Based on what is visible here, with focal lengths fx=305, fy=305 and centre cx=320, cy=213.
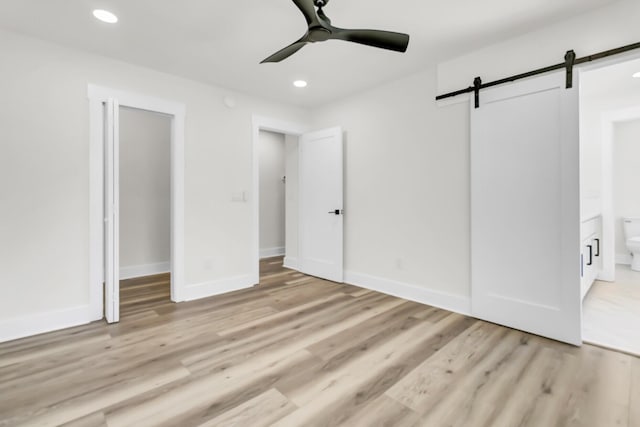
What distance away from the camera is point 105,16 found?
7.52ft

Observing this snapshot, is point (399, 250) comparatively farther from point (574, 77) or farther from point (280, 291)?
point (574, 77)

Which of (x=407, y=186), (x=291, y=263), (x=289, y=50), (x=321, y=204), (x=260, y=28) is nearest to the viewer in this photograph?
(x=289, y=50)

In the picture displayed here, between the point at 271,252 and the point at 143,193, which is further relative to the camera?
the point at 271,252

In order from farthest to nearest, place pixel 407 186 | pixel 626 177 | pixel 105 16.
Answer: pixel 626 177 < pixel 407 186 < pixel 105 16

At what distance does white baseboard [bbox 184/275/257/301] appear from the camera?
3438mm

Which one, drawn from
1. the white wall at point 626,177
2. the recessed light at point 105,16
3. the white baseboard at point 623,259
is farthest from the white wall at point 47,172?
the white baseboard at point 623,259

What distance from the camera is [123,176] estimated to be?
172 inches

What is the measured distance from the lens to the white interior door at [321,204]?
4.07 metres

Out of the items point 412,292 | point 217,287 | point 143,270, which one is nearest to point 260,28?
point 217,287

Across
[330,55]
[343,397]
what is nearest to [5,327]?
[343,397]

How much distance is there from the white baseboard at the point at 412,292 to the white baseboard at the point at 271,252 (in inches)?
94.4

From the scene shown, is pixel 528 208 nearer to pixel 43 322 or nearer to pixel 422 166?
pixel 422 166

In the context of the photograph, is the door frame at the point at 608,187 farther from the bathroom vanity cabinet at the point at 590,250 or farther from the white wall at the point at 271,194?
the white wall at the point at 271,194

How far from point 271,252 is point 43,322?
151 inches
